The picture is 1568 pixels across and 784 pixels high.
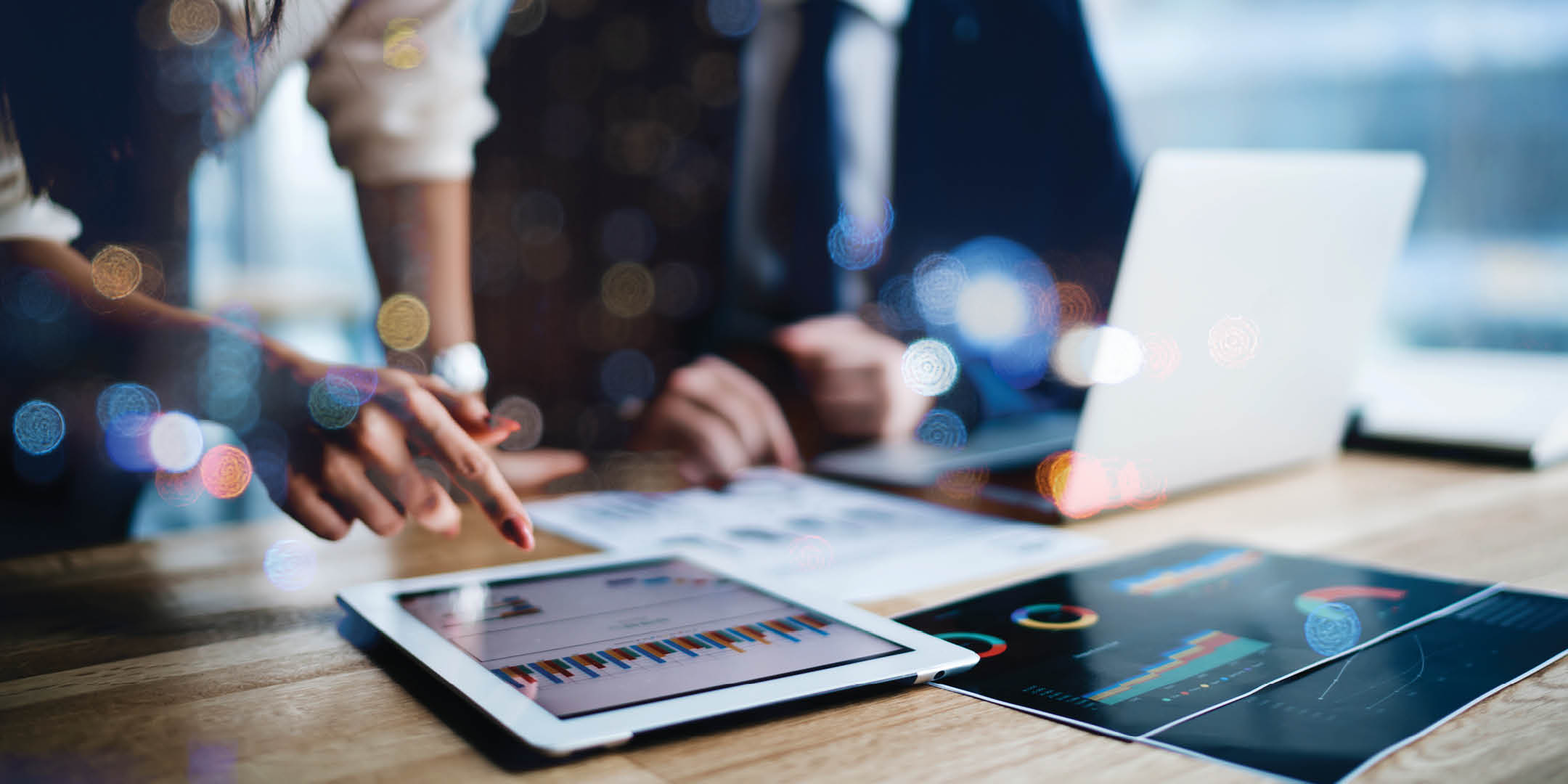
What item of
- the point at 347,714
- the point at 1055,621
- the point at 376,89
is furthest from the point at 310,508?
the point at 1055,621

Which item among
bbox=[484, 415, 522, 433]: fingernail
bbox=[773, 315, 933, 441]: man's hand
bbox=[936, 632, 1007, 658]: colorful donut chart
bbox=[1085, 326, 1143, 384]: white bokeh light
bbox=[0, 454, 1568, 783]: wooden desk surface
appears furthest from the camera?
bbox=[773, 315, 933, 441]: man's hand

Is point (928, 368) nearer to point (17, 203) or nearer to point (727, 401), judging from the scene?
point (727, 401)

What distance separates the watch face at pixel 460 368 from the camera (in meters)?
0.81

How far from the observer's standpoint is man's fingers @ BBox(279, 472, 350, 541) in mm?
558

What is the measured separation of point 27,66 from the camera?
592 millimetres

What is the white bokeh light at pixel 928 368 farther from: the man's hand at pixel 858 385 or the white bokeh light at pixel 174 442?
the white bokeh light at pixel 174 442

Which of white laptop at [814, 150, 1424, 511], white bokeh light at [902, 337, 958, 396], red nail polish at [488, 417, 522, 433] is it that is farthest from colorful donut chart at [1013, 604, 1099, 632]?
white bokeh light at [902, 337, 958, 396]

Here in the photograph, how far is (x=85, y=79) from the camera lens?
63cm

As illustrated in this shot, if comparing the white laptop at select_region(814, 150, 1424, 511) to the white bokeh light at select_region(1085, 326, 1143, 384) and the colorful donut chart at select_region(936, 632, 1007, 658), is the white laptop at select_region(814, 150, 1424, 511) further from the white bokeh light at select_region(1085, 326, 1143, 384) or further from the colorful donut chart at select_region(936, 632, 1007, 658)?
the colorful donut chart at select_region(936, 632, 1007, 658)

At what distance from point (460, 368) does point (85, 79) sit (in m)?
0.32

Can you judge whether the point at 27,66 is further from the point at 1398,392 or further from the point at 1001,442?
the point at 1398,392

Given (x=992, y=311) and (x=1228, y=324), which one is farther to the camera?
(x=992, y=311)

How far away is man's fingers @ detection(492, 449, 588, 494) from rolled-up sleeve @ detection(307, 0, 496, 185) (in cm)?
24

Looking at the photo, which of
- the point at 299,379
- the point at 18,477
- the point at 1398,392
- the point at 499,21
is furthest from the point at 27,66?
the point at 1398,392
